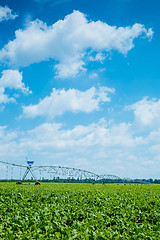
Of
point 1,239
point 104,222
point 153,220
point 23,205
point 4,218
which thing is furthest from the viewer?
point 23,205

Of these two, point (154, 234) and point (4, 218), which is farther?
point (4, 218)

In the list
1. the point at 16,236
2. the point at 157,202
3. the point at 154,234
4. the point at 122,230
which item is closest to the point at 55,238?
the point at 16,236

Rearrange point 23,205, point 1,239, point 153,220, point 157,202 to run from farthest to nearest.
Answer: point 157,202 → point 23,205 → point 153,220 → point 1,239

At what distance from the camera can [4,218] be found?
10461 mm

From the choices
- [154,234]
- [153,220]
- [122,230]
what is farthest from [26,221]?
[153,220]

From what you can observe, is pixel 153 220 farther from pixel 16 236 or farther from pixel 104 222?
pixel 16 236

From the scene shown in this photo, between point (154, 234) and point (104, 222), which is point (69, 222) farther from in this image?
point (154, 234)

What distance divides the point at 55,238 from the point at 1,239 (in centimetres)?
177

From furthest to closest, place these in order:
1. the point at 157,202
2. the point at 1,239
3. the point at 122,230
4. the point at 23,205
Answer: the point at 157,202 < the point at 23,205 < the point at 122,230 < the point at 1,239

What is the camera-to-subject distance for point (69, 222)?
416 inches

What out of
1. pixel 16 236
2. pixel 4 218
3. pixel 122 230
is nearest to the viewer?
pixel 16 236

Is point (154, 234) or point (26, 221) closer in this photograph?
point (154, 234)

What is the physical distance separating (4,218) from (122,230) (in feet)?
17.2

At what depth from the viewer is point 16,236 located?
7.66 m
